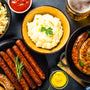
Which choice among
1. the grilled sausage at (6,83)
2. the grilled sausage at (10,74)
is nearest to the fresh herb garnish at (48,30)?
the grilled sausage at (10,74)

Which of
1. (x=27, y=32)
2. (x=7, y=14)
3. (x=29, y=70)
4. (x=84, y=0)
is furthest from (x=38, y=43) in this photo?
(x=84, y=0)

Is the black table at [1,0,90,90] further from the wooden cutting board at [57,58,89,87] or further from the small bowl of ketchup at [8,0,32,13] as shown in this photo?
the small bowl of ketchup at [8,0,32,13]

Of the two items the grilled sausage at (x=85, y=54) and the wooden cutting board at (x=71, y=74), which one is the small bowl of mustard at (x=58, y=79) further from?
the grilled sausage at (x=85, y=54)

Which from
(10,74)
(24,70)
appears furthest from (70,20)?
(10,74)

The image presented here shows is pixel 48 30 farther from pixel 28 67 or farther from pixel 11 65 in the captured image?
pixel 11 65

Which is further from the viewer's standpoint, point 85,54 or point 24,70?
point 24,70

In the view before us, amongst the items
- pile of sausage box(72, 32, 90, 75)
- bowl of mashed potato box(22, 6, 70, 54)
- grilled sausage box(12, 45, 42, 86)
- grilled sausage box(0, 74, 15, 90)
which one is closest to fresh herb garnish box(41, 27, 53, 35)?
bowl of mashed potato box(22, 6, 70, 54)

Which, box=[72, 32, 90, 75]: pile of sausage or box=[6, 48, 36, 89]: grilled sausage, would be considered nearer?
box=[72, 32, 90, 75]: pile of sausage

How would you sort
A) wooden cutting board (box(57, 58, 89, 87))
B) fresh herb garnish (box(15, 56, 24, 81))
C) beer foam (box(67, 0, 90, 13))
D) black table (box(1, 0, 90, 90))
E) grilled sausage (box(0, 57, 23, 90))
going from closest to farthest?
beer foam (box(67, 0, 90, 13)), fresh herb garnish (box(15, 56, 24, 81)), grilled sausage (box(0, 57, 23, 90)), wooden cutting board (box(57, 58, 89, 87)), black table (box(1, 0, 90, 90))
